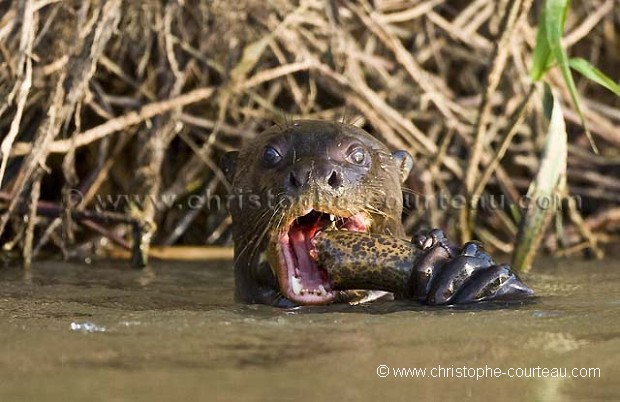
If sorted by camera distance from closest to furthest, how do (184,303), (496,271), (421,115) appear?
(496,271)
(184,303)
(421,115)

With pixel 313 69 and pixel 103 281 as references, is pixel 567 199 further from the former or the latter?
pixel 103 281

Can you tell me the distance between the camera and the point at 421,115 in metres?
5.15

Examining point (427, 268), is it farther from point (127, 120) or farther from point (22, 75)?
point (127, 120)

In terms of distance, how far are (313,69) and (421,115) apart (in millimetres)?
535

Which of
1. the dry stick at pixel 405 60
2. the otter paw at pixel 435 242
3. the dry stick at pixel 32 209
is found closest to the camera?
the otter paw at pixel 435 242

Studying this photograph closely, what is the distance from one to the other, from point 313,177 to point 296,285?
0.95ft

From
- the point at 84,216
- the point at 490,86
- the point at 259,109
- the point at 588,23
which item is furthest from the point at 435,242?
the point at 588,23

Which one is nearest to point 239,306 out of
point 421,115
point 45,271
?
point 45,271

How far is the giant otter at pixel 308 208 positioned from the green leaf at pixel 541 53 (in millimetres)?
604

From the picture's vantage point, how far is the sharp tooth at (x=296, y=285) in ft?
10.7

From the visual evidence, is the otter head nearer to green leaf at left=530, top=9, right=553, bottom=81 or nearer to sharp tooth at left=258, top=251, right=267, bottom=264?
sharp tooth at left=258, top=251, right=267, bottom=264

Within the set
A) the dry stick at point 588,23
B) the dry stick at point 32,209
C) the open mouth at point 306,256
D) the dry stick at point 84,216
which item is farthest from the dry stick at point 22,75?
the dry stick at point 588,23

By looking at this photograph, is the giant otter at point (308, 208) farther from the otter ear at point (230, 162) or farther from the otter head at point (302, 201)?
the otter ear at point (230, 162)

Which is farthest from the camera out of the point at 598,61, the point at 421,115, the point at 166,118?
the point at 598,61
